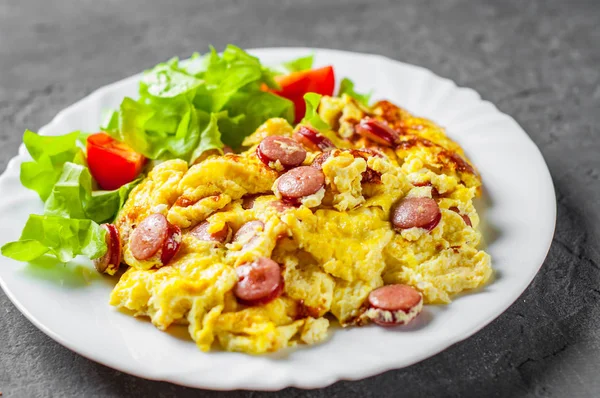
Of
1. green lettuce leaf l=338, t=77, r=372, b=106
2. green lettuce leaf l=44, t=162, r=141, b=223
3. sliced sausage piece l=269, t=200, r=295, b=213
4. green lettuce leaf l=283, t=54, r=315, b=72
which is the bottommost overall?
green lettuce leaf l=338, t=77, r=372, b=106

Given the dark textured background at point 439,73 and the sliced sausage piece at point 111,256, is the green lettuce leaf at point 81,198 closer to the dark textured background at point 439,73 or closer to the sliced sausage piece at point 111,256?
the sliced sausage piece at point 111,256

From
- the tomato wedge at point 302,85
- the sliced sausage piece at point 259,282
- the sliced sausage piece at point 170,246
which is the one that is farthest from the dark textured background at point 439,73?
the tomato wedge at point 302,85

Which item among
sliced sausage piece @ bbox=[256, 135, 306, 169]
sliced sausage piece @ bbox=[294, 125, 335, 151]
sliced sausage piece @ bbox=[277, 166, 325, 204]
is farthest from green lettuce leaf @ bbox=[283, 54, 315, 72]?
sliced sausage piece @ bbox=[277, 166, 325, 204]

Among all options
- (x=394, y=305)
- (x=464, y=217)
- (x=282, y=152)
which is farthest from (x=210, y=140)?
(x=394, y=305)

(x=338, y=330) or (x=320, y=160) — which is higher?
(x=320, y=160)

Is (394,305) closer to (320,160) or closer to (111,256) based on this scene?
(320,160)

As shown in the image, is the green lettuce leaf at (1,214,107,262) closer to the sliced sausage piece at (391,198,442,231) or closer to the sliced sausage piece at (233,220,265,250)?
the sliced sausage piece at (233,220,265,250)
